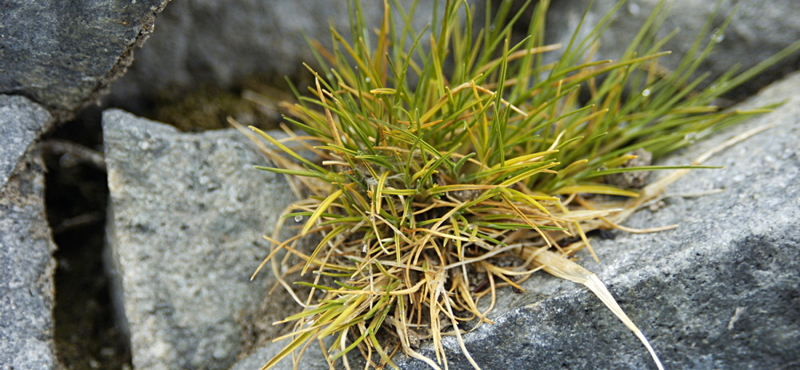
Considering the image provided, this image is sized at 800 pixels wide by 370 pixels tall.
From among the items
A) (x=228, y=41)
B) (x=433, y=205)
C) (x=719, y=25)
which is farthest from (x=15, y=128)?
(x=719, y=25)

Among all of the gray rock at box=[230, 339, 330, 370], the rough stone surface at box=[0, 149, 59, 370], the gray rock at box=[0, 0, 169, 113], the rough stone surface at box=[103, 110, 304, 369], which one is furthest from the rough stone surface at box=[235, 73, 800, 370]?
the gray rock at box=[0, 0, 169, 113]

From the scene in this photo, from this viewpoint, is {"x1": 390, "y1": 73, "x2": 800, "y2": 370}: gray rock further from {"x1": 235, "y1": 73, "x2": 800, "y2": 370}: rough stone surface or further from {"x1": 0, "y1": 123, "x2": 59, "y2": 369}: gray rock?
{"x1": 0, "y1": 123, "x2": 59, "y2": 369}: gray rock

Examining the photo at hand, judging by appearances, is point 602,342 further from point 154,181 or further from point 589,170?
point 154,181

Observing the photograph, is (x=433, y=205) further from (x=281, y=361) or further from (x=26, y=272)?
(x=26, y=272)

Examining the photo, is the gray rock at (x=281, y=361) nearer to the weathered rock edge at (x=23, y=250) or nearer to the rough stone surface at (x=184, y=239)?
the rough stone surface at (x=184, y=239)

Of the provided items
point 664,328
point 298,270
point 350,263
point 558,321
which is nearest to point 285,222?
point 298,270

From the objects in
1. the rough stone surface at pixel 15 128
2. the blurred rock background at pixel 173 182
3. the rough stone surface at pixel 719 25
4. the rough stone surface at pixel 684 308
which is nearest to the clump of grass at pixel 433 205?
the rough stone surface at pixel 684 308
